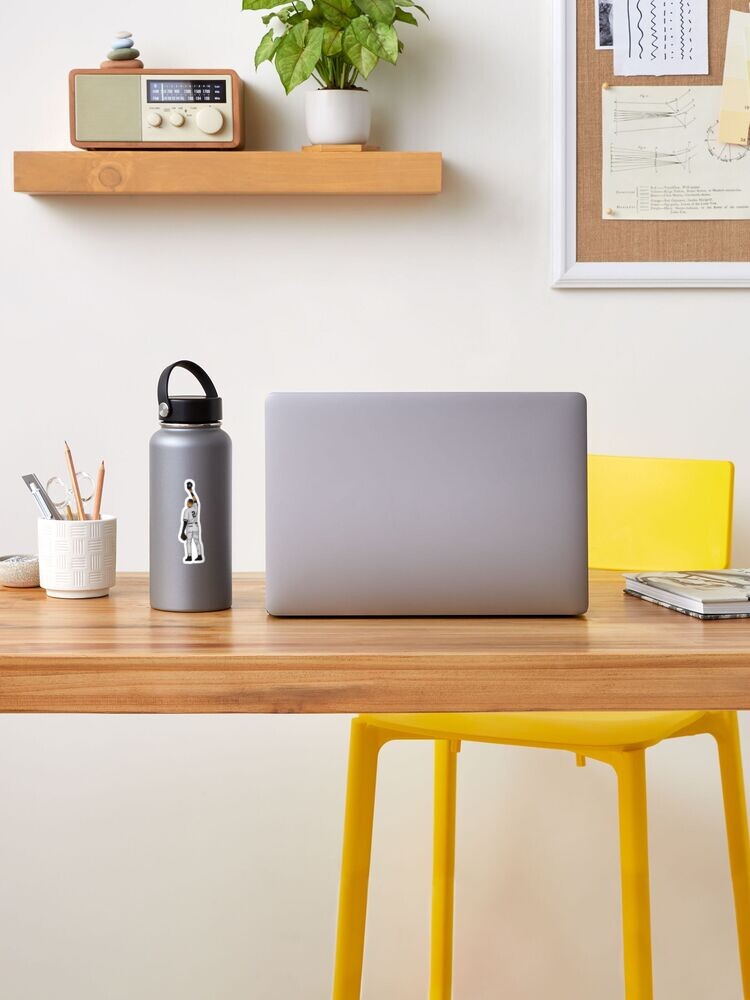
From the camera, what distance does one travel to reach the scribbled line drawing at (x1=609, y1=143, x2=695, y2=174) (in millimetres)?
1847

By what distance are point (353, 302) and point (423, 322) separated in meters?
0.12

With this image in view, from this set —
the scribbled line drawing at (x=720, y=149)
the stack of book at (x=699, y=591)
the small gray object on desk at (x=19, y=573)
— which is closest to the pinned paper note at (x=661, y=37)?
the scribbled line drawing at (x=720, y=149)

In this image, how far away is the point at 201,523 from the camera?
3.34 ft

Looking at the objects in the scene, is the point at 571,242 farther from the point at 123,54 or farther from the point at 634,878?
the point at 634,878

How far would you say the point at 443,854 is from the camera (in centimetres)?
166

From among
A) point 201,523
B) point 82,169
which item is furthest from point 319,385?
point 201,523

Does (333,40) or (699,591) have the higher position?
(333,40)

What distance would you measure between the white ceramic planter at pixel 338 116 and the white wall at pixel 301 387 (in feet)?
0.33

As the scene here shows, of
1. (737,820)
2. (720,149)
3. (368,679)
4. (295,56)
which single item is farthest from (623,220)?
(368,679)

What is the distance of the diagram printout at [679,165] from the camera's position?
1.85m

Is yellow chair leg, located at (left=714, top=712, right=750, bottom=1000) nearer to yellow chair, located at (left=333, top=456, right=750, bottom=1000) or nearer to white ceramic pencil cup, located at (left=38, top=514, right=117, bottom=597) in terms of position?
yellow chair, located at (left=333, top=456, right=750, bottom=1000)

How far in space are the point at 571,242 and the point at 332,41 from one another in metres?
0.50

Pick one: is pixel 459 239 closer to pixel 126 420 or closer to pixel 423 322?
pixel 423 322

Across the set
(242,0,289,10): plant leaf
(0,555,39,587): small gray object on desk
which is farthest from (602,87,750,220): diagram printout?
(0,555,39,587): small gray object on desk
